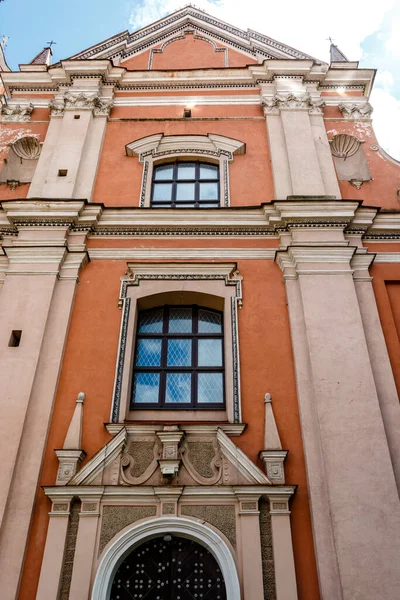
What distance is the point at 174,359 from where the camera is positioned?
916 cm

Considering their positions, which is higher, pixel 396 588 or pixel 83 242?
pixel 83 242

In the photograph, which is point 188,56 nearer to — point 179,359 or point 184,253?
point 184,253

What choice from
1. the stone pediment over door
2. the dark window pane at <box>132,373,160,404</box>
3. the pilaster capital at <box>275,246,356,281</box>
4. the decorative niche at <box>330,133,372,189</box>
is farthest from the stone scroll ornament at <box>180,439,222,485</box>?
the decorative niche at <box>330,133,372,189</box>

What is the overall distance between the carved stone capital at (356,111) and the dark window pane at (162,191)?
15.6ft

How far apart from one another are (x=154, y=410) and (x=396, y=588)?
408 centimetres

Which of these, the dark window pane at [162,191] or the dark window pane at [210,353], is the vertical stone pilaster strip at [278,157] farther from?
the dark window pane at [210,353]

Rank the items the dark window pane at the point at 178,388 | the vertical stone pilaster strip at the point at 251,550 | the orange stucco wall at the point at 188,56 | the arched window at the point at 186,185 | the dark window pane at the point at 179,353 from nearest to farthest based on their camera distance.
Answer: the vertical stone pilaster strip at the point at 251,550
the dark window pane at the point at 178,388
the dark window pane at the point at 179,353
the arched window at the point at 186,185
the orange stucco wall at the point at 188,56

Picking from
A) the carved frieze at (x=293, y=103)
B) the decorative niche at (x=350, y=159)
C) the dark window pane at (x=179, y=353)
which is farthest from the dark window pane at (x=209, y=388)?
the carved frieze at (x=293, y=103)

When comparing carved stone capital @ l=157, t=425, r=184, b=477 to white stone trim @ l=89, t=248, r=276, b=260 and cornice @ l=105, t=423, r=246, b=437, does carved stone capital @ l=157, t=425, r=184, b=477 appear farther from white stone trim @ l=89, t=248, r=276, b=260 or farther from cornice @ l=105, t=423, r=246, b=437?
white stone trim @ l=89, t=248, r=276, b=260

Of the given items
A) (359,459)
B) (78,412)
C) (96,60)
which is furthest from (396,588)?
(96,60)

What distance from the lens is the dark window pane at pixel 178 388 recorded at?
8664 millimetres

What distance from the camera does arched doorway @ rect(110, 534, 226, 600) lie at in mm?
6922

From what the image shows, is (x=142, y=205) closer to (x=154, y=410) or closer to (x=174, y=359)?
(x=174, y=359)

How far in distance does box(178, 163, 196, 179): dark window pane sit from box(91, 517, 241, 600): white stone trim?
7618 mm
